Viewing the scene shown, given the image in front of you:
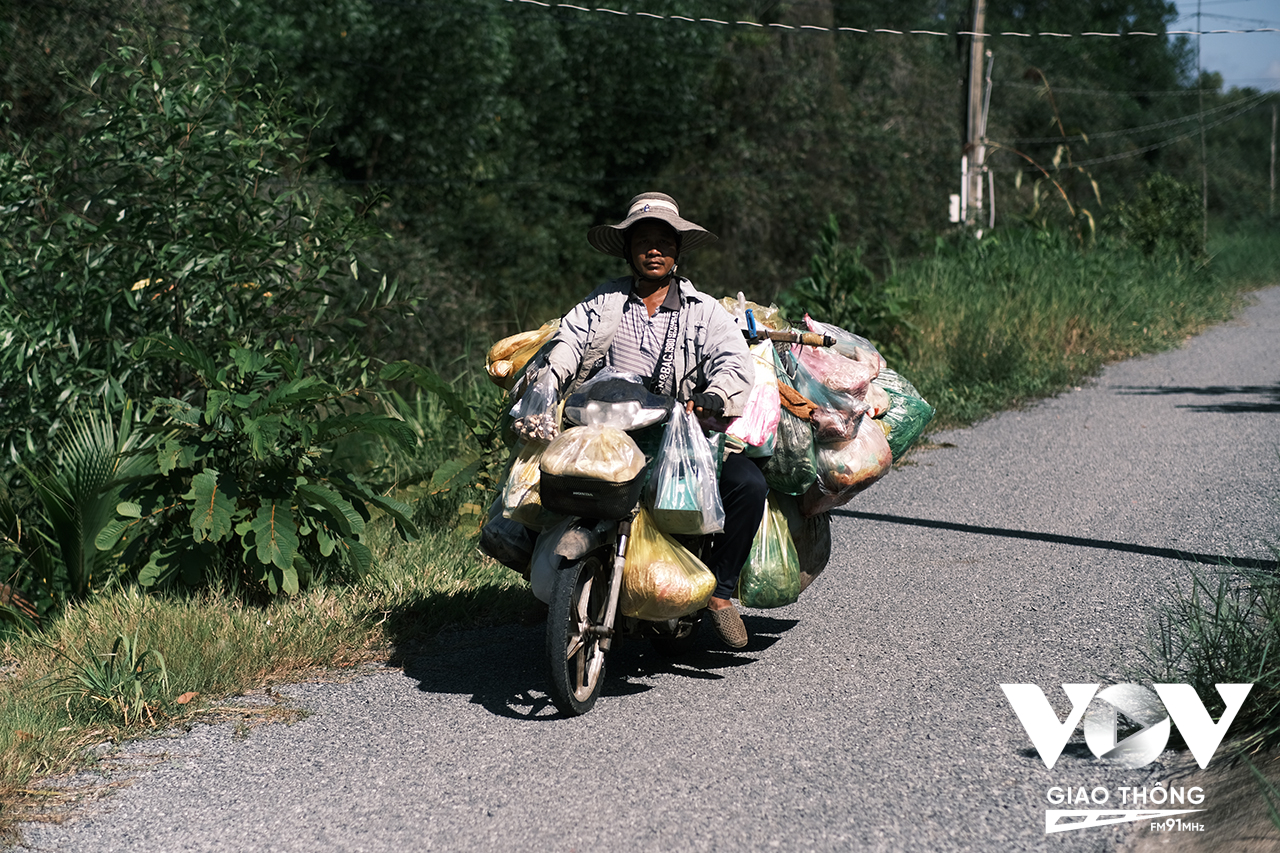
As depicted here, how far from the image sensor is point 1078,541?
7426mm

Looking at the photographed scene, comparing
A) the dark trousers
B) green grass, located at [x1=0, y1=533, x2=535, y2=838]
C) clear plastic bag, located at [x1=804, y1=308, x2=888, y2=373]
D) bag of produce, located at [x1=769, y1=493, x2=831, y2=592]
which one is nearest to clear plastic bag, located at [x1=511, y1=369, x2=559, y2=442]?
the dark trousers

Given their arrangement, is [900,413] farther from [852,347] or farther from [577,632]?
[577,632]

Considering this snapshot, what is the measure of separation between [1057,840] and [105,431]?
5.40 meters

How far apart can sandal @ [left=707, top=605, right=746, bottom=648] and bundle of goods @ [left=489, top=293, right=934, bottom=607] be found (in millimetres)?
105

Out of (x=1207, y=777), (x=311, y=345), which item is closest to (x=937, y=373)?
(x=311, y=345)

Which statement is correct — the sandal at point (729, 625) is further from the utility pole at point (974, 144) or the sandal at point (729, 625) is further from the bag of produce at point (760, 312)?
the utility pole at point (974, 144)

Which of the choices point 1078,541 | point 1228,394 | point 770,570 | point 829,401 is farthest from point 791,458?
point 1228,394

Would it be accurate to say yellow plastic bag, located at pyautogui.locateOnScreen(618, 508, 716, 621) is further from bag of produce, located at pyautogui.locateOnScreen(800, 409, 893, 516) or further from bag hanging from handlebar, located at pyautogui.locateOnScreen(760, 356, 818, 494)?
bag of produce, located at pyautogui.locateOnScreen(800, 409, 893, 516)

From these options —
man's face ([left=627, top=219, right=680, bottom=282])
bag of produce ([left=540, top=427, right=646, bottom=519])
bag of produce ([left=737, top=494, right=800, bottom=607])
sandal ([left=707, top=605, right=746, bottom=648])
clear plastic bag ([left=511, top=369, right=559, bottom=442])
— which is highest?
man's face ([left=627, top=219, right=680, bottom=282])

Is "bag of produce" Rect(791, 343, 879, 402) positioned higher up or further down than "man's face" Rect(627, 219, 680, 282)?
further down

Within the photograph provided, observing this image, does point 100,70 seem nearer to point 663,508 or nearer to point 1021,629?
point 663,508

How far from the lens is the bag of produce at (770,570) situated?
5414mm

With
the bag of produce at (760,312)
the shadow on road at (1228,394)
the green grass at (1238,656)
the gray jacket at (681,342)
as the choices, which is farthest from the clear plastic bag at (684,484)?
the shadow on road at (1228,394)

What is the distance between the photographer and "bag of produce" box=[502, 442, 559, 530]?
5.10m
